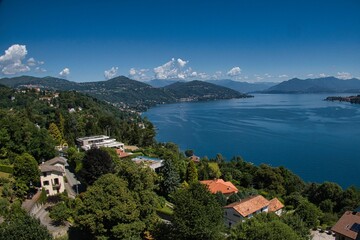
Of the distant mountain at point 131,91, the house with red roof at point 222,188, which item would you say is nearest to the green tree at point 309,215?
the house with red roof at point 222,188

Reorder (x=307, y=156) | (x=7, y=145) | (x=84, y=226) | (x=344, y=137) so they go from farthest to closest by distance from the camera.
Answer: (x=344, y=137), (x=307, y=156), (x=7, y=145), (x=84, y=226)

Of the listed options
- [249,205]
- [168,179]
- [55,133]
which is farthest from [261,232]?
[55,133]

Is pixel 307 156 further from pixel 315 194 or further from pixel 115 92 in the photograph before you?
pixel 115 92

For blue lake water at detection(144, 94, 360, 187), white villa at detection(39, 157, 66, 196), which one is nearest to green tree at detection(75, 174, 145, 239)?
white villa at detection(39, 157, 66, 196)

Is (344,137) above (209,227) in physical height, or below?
below

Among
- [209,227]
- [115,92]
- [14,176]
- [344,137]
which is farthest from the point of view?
[115,92]

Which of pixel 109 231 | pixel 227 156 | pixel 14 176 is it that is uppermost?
pixel 14 176

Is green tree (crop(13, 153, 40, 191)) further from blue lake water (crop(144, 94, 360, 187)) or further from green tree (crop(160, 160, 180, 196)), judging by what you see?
blue lake water (crop(144, 94, 360, 187))

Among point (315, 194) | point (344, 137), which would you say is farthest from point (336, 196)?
point (344, 137)
